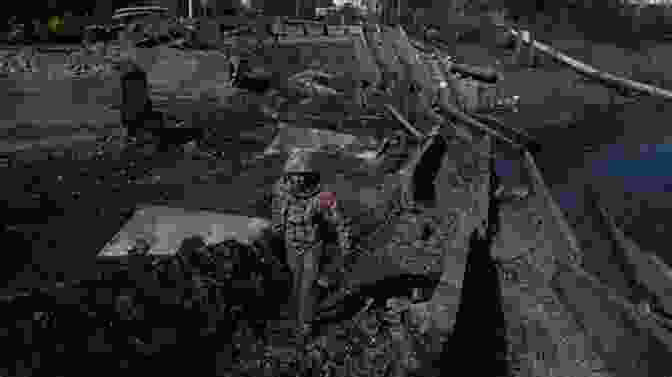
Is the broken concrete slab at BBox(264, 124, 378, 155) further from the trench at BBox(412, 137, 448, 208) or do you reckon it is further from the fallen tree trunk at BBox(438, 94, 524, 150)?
the fallen tree trunk at BBox(438, 94, 524, 150)

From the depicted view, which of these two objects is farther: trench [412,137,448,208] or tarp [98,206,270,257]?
trench [412,137,448,208]

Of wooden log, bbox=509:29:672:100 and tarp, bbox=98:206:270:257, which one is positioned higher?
wooden log, bbox=509:29:672:100

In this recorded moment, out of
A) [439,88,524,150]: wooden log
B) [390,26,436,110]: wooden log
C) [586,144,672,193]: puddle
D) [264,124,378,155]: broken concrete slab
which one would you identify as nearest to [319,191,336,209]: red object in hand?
[264,124,378,155]: broken concrete slab

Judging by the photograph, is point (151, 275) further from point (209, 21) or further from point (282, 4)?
point (282, 4)

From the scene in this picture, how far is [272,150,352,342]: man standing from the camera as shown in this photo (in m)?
4.95

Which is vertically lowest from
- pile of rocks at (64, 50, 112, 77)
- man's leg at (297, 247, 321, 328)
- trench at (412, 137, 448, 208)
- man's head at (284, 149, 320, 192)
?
man's leg at (297, 247, 321, 328)

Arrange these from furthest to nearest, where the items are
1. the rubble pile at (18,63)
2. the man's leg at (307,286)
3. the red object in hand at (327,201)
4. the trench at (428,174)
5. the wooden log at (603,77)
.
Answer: the wooden log at (603,77)
the rubble pile at (18,63)
the trench at (428,174)
the red object in hand at (327,201)
the man's leg at (307,286)

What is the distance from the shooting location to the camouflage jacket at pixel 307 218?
496cm

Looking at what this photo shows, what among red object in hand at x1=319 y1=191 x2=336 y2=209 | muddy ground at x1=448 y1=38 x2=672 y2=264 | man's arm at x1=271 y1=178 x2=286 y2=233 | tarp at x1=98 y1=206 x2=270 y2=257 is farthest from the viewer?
muddy ground at x1=448 y1=38 x2=672 y2=264

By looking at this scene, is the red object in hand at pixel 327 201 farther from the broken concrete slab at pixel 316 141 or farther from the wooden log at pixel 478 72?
the wooden log at pixel 478 72

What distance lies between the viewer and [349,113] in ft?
40.9

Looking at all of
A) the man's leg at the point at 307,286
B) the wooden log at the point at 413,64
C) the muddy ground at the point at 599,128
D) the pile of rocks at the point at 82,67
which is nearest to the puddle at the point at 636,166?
the muddy ground at the point at 599,128

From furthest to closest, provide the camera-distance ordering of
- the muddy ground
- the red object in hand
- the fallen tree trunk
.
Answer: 1. the fallen tree trunk
2. the muddy ground
3. the red object in hand

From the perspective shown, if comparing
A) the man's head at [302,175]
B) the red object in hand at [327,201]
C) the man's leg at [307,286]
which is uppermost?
the man's head at [302,175]
